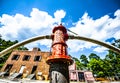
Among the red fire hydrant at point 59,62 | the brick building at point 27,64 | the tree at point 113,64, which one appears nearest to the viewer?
the red fire hydrant at point 59,62

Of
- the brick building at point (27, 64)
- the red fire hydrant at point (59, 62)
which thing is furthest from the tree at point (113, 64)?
the red fire hydrant at point (59, 62)

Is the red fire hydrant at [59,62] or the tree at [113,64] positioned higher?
the tree at [113,64]

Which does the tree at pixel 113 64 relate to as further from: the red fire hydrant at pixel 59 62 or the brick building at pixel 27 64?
the red fire hydrant at pixel 59 62

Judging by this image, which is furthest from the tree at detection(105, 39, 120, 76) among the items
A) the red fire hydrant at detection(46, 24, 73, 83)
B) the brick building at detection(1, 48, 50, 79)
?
the red fire hydrant at detection(46, 24, 73, 83)

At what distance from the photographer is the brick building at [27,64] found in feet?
74.2

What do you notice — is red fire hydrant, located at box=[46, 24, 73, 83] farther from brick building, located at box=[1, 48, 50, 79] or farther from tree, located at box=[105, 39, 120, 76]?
tree, located at box=[105, 39, 120, 76]

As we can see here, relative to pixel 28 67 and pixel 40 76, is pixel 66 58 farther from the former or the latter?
pixel 28 67

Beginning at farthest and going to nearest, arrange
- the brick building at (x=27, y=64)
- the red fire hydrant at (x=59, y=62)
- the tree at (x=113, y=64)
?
the tree at (x=113, y=64) < the brick building at (x=27, y=64) < the red fire hydrant at (x=59, y=62)

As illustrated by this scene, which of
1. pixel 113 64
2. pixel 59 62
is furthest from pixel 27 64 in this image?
pixel 113 64

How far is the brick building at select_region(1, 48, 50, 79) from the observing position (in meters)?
22.6

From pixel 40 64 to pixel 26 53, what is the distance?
158 inches

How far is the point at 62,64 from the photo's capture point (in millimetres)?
1381

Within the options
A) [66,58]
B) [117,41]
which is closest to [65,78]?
[66,58]

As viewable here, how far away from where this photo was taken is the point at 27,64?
23.8 meters
